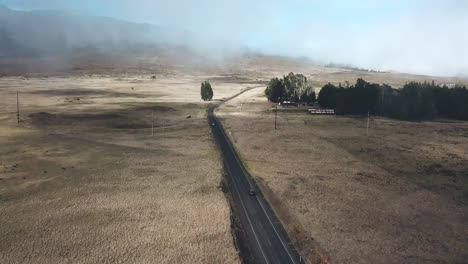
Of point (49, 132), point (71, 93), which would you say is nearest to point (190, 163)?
point (49, 132)

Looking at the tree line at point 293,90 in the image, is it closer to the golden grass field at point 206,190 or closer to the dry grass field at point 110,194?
the golden grass field at point 206,190

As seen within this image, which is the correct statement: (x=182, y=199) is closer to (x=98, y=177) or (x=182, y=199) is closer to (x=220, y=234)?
(x=220, y=234)

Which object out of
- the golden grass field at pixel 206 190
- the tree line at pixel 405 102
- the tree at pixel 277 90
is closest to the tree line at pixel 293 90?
the tree at pixel 277 90

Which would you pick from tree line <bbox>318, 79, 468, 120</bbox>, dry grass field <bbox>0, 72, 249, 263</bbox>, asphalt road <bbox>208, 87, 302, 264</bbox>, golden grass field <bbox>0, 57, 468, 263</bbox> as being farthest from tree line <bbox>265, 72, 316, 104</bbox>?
asphalt road <bbox>208, 87, 302, 264</bbox>

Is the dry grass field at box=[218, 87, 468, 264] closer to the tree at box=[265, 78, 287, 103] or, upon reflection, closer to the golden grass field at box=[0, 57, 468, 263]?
the golden grass field at box=[0, 57, 468, 263]

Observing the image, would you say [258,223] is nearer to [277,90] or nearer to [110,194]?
[110,194]

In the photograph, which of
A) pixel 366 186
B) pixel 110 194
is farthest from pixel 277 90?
pixel 110 194

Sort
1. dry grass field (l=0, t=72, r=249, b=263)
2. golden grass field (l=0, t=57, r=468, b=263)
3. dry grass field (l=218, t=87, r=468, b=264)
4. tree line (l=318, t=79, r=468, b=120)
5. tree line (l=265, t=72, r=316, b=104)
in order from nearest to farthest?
1. dry grass field (l=0, t=72, r=249, b=263)
2. golden grass field (l=0, t=57, r=468, b=263)
3. dry grass field (l=218, t=87, r=468, b=264)
4. tree line (l=318, t=79, r=468, b=120)
5. tree line (l=265, t=72, r=316, b=104)
